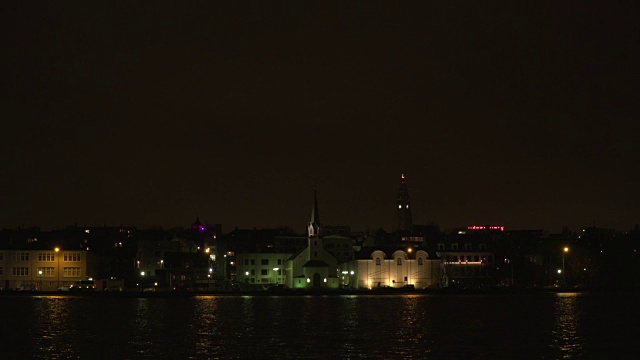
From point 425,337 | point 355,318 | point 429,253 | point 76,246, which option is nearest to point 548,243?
point 429,253

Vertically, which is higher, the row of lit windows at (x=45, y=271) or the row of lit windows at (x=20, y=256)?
the row of lit windows at (x=20, y=256)

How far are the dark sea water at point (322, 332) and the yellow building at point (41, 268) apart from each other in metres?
44.2

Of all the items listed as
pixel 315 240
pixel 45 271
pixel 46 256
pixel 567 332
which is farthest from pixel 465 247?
pixel 567 332

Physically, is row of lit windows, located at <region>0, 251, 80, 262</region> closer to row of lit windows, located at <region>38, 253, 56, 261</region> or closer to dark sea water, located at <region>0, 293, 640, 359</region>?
row of lit windows, located at <region>38, 253, 56, 261</region>

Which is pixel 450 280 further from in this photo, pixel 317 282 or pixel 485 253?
pixel 317 282

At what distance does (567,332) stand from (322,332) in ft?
53.8

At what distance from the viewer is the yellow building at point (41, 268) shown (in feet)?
471

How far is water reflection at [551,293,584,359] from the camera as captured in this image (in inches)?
2123

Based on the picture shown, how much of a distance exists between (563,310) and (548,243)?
285 ft

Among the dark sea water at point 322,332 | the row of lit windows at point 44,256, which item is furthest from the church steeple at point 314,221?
the dark sea water at point 322,332

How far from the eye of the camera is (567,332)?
217 ft

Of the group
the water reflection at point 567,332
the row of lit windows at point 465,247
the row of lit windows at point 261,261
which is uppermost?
the row of lit windows at point 465,247

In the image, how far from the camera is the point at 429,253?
148m

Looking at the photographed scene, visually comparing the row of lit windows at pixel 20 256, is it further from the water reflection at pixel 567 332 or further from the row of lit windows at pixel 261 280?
the water reflection at pixel 567 332
